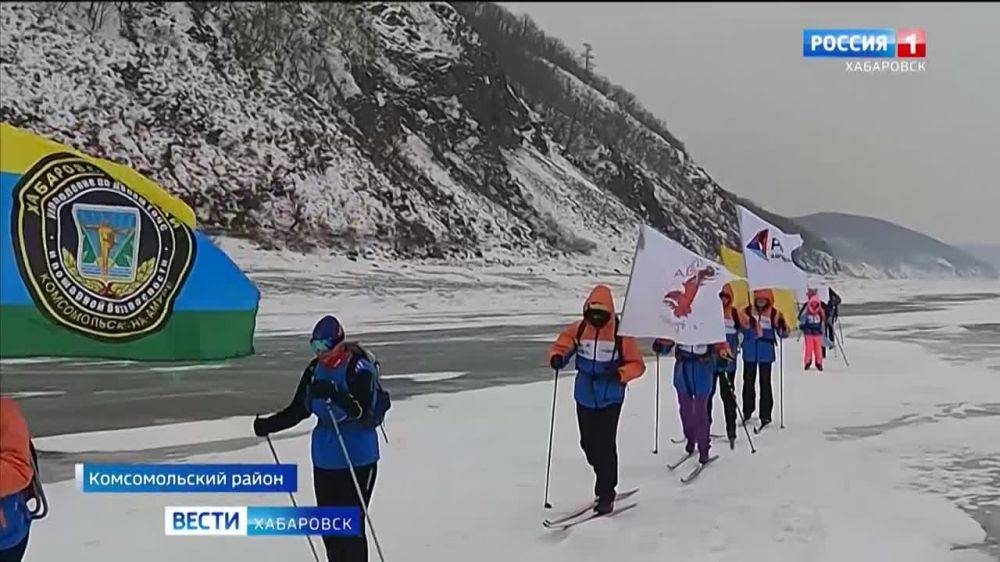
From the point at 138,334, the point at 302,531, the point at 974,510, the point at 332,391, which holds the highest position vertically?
the point at 138,334

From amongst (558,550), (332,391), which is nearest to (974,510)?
(558,550)

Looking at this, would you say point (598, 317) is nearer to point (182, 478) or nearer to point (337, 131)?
point (182, 478)

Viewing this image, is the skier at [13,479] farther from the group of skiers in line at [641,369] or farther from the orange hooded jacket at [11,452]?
the group of skiers in line at [641,369]

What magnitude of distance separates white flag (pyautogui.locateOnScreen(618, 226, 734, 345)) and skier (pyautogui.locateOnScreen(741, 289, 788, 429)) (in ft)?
5.95

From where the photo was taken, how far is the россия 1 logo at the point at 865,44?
18.5 ft

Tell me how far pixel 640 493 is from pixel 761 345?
9.43 feet

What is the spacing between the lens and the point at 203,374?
482 inches

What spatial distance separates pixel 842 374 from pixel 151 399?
8.56m

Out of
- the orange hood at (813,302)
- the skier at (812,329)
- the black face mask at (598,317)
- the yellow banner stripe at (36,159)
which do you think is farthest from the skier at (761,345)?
the yellow banner stripe at (36,159)

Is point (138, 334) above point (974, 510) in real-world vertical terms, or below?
above

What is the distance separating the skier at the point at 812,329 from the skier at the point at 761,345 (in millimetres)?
5023

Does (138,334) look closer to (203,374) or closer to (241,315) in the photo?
(241,315)

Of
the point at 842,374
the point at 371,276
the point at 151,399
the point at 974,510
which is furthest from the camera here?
the point at 371,276

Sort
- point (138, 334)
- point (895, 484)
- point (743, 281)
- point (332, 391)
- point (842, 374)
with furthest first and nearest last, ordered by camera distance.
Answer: point (842, 374) < point (743, 281) < point (895, 484) < point (332, 391) < point (138, 334)
